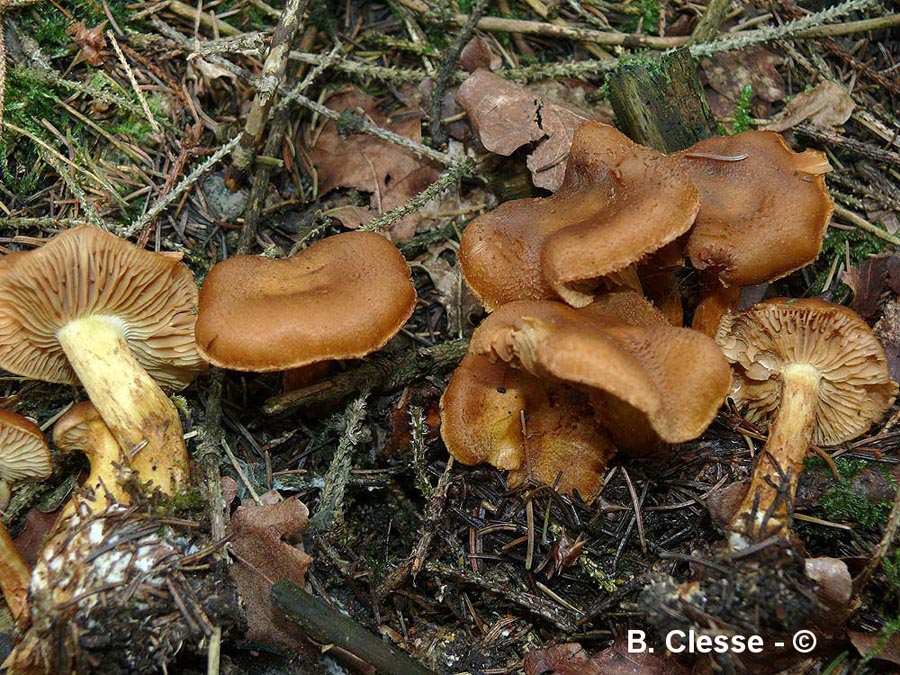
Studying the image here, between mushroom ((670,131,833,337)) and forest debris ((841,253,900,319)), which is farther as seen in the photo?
forest debris ((841,253,900,319))

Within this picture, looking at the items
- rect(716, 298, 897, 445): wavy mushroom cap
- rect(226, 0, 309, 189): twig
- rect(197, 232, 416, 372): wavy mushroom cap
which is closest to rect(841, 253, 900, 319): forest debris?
rect(716, 298, 897, 445): wavy mushroom cap

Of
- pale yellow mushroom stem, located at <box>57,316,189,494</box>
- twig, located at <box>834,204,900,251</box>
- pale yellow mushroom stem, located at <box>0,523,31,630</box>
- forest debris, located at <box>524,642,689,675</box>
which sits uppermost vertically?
twig, located at <box>834,204,900,251</box>

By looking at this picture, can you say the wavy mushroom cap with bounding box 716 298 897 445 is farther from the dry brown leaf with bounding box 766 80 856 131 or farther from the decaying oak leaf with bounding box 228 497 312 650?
the decaying oak leaf with bounding box 228 497 312 650

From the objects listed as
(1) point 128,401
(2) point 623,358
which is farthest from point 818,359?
(1) point 128,401

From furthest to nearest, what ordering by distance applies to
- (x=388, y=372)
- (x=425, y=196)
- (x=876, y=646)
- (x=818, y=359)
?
(x=425, y=196) → (x=388, y=372) → (x=818, y=359) → (x=876, y=646)

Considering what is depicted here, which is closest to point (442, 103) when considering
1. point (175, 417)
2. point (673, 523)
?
point (175, 417)

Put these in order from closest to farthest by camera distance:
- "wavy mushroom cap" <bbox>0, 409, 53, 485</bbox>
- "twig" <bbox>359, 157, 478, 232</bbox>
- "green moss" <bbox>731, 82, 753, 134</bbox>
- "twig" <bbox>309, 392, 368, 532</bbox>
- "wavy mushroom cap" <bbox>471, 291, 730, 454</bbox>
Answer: "wavy mushroom cap" <bbox>471, 291, 730, 454</bbox>, "wavy mushroom cap" <bbox>0, 409, 53, 485</bbox>, "twig" <bbox>309, 392, 368, 532</bbox>, "twig" <bbox>359, 157, 478, 232</bbox>, "green moss" <bbox>731, 82, 753, 134</bbox>

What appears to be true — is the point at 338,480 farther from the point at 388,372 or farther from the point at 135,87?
the point at 135,87

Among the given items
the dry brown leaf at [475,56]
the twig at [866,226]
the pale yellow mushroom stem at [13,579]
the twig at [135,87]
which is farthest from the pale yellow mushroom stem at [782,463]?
the twig at [135,87]
